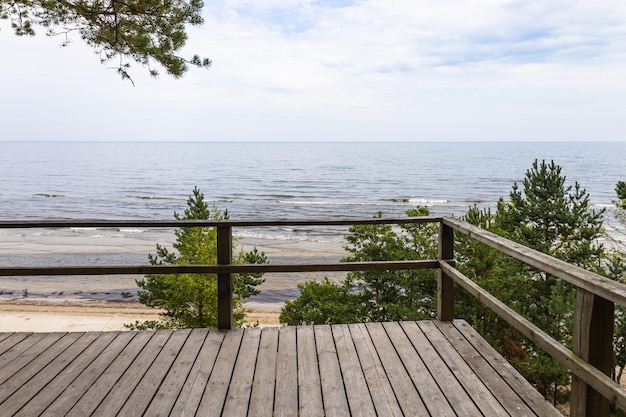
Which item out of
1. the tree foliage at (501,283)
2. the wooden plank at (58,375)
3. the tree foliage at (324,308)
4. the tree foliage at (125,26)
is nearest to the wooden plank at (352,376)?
the wooden plank at (58,375)

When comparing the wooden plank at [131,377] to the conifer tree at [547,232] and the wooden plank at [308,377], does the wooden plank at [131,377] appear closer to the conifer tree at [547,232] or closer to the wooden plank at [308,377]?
the wooden plank at [308,377]

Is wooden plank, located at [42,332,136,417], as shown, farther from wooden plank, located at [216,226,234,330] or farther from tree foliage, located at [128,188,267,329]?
tree foliage, located at [128,188,267,329]

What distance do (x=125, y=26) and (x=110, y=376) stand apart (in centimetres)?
279

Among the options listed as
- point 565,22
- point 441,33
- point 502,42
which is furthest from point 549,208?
point 502,42

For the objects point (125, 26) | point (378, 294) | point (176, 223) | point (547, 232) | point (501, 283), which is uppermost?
point (125, 26)

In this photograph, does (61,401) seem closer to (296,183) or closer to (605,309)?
(605,309)

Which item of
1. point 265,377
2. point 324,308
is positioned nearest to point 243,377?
point 265,377

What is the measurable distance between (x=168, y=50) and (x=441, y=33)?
61.1m

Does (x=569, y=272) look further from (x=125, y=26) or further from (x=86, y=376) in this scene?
(x=125, y=26)

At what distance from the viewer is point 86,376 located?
2.88 metres

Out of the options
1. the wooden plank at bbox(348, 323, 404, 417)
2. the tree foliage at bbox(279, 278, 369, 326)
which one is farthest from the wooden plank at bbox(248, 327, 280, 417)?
the tree foliage at bbox(279, 278, 369, 326)

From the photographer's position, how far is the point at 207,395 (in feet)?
8.61

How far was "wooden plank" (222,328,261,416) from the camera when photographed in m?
2.48

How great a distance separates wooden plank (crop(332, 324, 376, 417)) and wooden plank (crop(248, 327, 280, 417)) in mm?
415
